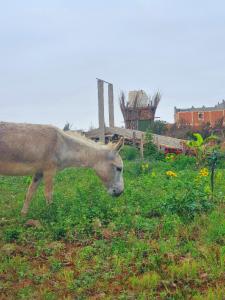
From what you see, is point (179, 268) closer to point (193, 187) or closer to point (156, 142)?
point (193, 187)

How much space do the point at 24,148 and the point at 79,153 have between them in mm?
1341

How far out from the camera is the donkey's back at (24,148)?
8016mm

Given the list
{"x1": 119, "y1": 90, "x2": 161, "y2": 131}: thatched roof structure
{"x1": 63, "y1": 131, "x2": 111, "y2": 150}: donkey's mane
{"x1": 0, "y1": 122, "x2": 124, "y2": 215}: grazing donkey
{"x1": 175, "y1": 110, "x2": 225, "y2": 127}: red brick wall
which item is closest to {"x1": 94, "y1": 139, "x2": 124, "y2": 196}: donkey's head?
{"x1": 0, "y1": 122, "x2": 124, "y2": 215}: grazing donkey

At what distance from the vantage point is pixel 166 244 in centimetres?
553

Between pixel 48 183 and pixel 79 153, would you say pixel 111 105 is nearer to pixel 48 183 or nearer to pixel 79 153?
pixel 79 153

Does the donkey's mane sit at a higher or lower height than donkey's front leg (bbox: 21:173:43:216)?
higher

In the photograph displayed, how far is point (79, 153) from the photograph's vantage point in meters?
9.06

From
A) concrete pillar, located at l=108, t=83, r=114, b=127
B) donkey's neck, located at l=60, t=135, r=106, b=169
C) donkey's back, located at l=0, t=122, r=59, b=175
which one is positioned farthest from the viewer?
concrete pillar, located at l=108, t=83, r=114, b=127

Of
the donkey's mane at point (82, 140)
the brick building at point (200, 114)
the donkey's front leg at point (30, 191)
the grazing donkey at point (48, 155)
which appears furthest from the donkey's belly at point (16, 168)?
the brick building at point (200, 114)

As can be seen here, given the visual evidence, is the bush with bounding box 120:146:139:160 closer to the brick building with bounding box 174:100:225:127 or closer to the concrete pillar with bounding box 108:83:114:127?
the concrete pillar with bounding box 108:83:114:127

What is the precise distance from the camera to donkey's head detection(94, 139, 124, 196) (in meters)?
9.07

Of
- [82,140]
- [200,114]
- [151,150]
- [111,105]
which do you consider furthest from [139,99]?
[200,114]

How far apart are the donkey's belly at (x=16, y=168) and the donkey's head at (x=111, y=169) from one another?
152 cm

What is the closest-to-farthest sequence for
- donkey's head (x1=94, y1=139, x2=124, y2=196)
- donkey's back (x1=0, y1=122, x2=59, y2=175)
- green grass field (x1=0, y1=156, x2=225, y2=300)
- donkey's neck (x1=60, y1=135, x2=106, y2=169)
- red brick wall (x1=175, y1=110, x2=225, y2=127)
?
1. green grass field (x1=0, y1=156, x2=225, y2=300)
2. donkey's back (x1=0, y1=122, x2=59, y2=175)
3. donkey's neck (x1=60, y1=135, x2=106, y2=169)
4. donkey's head (x1=94, y1=139, x2=124, y2=196)
5. red brick wall (x1=175, y1=110, x2=225, y2=127)
